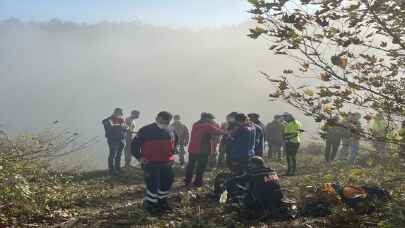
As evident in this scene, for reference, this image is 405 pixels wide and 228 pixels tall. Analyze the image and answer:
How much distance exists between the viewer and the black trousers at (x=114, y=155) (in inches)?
747

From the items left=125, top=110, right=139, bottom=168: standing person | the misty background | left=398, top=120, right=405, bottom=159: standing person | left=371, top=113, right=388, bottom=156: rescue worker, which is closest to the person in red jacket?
left=125, top=110, right=139, bottom=168: standing person

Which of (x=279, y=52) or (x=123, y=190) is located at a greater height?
(x=279, y=52)

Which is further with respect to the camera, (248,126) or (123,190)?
(123,190)

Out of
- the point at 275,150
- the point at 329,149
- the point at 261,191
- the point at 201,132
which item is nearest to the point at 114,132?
the point at 201,132

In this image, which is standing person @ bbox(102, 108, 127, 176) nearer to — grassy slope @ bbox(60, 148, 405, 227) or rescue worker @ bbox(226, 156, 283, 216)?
grassy slope @ bbox(60, 148, 405, 227)

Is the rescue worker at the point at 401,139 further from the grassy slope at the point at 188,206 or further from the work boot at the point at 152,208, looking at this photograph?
the work boot at the point at 152,208

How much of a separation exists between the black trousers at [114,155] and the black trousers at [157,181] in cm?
737

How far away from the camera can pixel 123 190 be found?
15.7 m

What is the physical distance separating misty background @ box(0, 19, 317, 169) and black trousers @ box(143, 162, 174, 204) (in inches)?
2592

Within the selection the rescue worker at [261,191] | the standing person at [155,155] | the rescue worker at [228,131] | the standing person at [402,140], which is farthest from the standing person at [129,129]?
the standing person at [402,140]

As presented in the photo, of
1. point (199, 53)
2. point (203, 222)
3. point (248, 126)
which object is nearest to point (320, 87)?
point (203, 222)

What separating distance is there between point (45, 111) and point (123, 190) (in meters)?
108

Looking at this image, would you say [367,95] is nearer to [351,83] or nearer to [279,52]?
[351,83]

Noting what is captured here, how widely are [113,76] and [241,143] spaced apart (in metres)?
141
